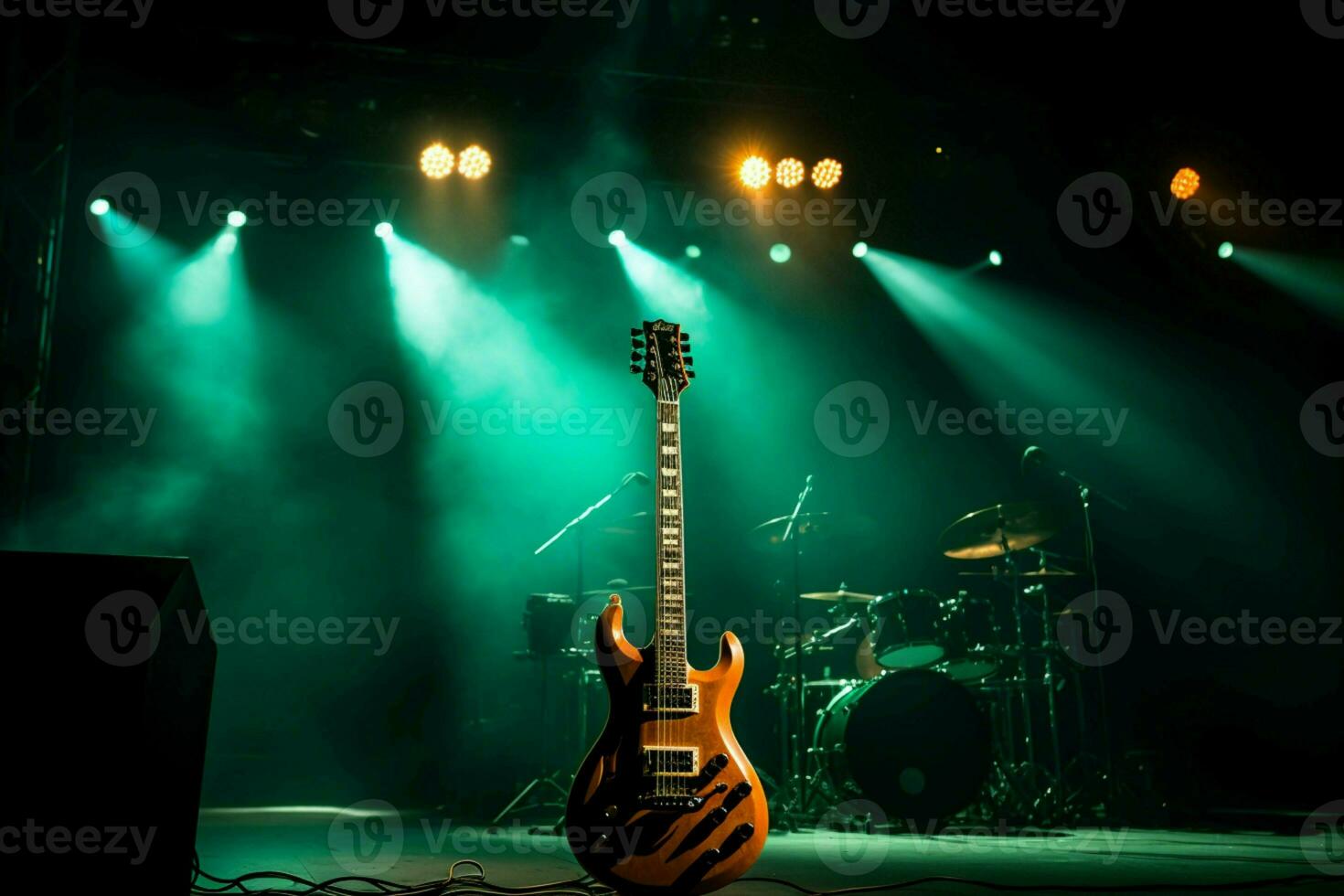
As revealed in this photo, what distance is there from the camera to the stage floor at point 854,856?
3.43 metres

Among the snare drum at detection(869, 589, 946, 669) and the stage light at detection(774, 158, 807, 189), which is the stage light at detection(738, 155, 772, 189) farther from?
the snare drum at detection(869, 589, 946, 669)

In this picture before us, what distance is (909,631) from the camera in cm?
586

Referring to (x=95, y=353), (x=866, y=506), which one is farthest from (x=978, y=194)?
(x=95, y=353)

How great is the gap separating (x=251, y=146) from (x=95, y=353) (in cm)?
195

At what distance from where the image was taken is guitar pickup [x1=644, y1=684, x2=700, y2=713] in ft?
9.27

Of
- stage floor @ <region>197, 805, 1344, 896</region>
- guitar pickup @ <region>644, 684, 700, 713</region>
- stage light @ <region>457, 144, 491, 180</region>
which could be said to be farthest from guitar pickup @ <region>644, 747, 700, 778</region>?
stage light @ <region>457, 144, 491, 180</region>
